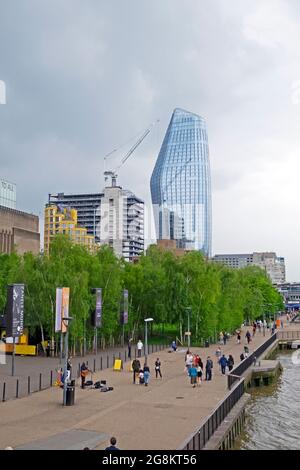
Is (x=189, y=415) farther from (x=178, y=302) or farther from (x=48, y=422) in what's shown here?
(x=178, y=302)

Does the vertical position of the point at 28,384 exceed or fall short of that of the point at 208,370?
it falls short

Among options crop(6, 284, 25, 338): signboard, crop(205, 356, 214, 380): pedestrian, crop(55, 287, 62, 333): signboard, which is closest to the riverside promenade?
crop(205, 356, 214, 380): pedestrian

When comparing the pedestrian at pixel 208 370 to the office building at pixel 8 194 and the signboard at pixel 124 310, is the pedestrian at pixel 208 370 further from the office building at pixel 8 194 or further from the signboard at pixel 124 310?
the office building at pixel 8 194

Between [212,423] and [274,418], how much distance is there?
10962 millimetres

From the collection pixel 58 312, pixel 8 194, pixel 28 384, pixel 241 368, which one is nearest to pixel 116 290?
pixel 58 312

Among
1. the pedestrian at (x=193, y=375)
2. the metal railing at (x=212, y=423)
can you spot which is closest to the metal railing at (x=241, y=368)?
the metal railing at (x=212, y=423)

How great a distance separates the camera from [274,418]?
29609 mm

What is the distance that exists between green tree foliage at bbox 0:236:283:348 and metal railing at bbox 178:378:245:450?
72.7 feet

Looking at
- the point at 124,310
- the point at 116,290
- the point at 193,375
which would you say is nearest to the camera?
the point at 193,375

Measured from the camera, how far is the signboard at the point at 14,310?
123 ft

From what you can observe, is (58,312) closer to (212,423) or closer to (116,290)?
(116,290)

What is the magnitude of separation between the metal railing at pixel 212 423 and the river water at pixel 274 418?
5.24 feet

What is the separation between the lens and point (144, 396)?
91.7ft
